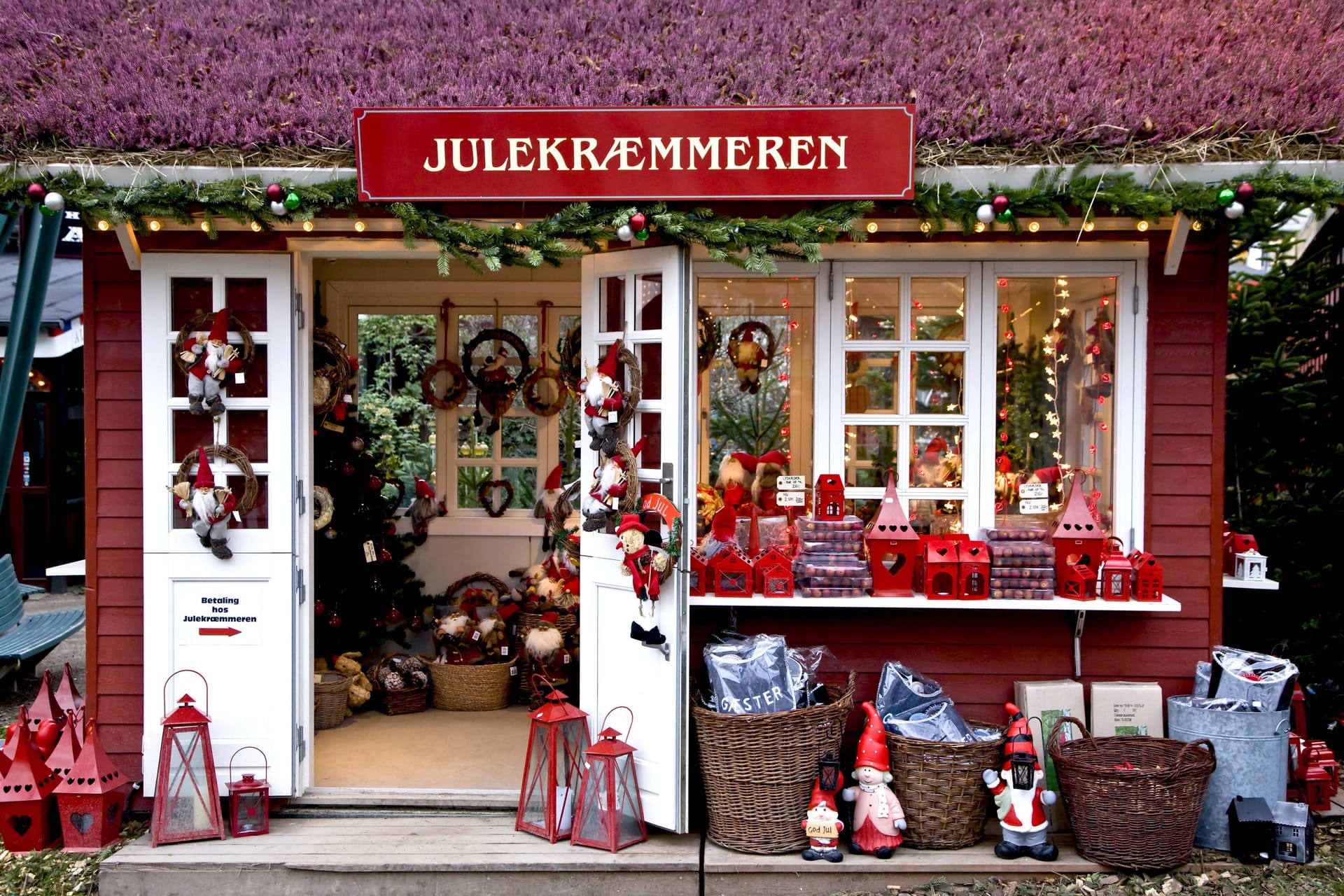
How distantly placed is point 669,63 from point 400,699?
413 cm

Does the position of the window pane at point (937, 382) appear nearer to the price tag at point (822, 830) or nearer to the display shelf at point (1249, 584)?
the display shelf at point (1249, 584)

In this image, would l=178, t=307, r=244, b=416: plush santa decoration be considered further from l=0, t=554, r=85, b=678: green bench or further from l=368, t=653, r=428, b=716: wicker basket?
l=0, t=554, r=85, b=678: green bench

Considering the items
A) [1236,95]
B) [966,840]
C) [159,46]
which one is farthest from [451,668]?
[1236,95]

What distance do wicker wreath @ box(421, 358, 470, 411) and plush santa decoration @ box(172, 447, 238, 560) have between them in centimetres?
292

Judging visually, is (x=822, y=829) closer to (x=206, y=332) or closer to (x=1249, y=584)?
(x=1249, y=584)

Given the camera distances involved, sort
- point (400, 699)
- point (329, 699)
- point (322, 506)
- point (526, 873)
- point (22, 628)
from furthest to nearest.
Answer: point (22, 628)
point (400, 699)
point (329, 699)
point (322, 506)
point (526, 873)

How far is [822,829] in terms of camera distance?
4648 mm

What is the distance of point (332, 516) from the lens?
268 inches

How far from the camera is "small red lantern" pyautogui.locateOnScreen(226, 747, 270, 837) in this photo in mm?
4906

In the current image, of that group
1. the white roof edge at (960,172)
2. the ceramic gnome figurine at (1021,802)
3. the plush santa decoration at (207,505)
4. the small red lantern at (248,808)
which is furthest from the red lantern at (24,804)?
the ceramic gnome figurine at (1021,802)

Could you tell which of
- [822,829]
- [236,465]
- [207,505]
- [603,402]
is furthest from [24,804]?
[822,829]

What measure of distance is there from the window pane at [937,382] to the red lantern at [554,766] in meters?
2.18

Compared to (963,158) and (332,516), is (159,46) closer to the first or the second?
(332,516)

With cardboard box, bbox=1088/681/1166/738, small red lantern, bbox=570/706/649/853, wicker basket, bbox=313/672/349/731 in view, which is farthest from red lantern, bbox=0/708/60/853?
cardboard box, bbox=1088/681/1166/738
